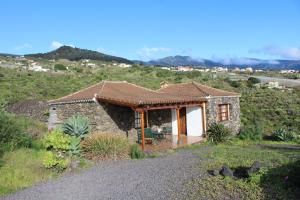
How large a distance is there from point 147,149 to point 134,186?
6.56 metres

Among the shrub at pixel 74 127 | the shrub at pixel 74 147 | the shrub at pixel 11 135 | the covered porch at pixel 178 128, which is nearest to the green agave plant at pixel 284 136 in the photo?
the covered porch at pixel 178 128

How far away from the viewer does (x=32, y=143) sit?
16031mm

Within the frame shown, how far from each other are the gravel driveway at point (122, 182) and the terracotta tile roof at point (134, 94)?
14.3ft

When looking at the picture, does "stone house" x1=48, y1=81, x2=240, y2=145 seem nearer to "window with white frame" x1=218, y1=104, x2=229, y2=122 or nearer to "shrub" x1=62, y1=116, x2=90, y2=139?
"window with white frame" x1=218, y1=104, x2=229, y2=122

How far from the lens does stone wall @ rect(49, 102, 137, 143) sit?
18.9 metres

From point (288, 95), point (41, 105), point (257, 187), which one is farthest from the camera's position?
point (288, 95)

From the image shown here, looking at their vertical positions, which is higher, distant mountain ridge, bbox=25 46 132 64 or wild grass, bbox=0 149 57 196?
distant mountain ridge, bbox=25 46 132 64

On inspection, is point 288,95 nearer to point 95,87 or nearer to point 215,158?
point 95,87

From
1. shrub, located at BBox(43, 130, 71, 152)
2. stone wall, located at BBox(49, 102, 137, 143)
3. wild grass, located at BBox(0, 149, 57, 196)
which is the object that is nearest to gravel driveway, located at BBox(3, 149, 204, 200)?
wild grass, located at BBox(0, 149, 57, 196)

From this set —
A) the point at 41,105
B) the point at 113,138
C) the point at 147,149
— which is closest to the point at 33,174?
the point at 113,138

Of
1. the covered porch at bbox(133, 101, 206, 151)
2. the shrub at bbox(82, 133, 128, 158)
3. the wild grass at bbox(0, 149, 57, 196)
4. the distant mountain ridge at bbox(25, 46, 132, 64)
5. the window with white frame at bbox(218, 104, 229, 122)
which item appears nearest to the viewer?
the wild grass at bbox(0, 149, 57, 196)

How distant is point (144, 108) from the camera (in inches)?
703

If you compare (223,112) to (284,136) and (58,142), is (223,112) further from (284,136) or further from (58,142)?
(58,142)

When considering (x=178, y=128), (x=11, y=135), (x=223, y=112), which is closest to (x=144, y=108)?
(x=178, y=128)
